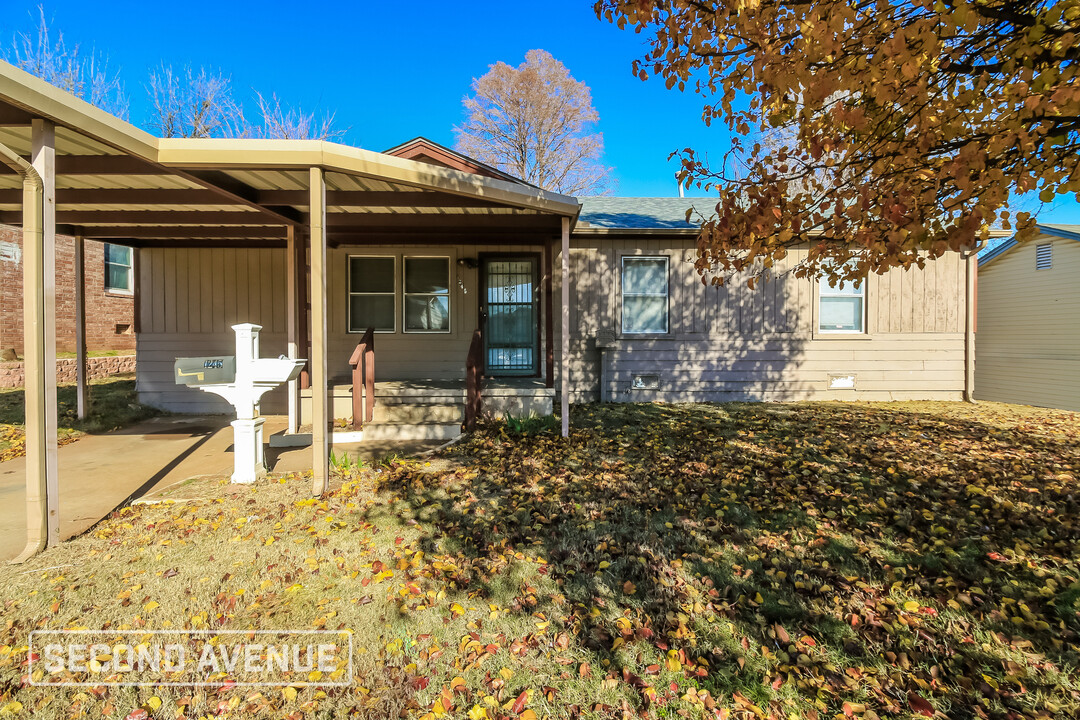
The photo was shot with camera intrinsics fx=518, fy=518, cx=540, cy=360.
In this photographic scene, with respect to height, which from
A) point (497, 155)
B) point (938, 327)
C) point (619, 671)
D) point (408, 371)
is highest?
point (497, 155)

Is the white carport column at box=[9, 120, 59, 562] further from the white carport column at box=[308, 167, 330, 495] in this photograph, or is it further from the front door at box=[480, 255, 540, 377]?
the front door at box=[480, 255, 540, 377]

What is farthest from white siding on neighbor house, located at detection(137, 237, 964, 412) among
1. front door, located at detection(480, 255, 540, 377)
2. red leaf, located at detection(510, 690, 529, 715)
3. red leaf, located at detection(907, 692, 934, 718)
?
red leaf, located at detection(907, 692, 934, 718)

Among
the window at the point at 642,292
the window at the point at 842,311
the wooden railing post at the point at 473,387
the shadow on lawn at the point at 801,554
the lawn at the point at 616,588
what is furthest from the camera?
the window at the point at 842,311

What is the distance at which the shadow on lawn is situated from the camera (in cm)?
216

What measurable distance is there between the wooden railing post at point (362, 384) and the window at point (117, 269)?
422 inches

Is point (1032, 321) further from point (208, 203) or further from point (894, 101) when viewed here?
point (208, 203)

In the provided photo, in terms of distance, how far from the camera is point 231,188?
15.7 ft

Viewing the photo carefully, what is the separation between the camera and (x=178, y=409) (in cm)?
829

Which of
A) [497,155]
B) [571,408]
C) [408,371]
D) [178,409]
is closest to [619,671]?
[571,408]

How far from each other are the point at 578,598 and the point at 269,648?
1.46 meters

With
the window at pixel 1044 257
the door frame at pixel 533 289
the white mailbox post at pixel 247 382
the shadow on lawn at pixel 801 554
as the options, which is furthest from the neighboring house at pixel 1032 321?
the white mailbox post at pixel 247 382

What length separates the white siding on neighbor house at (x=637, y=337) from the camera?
8.41m

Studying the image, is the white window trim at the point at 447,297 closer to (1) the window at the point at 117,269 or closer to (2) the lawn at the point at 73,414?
(2) the lawn at the point at 73,414

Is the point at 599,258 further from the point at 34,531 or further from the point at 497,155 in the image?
the point at 497,155
